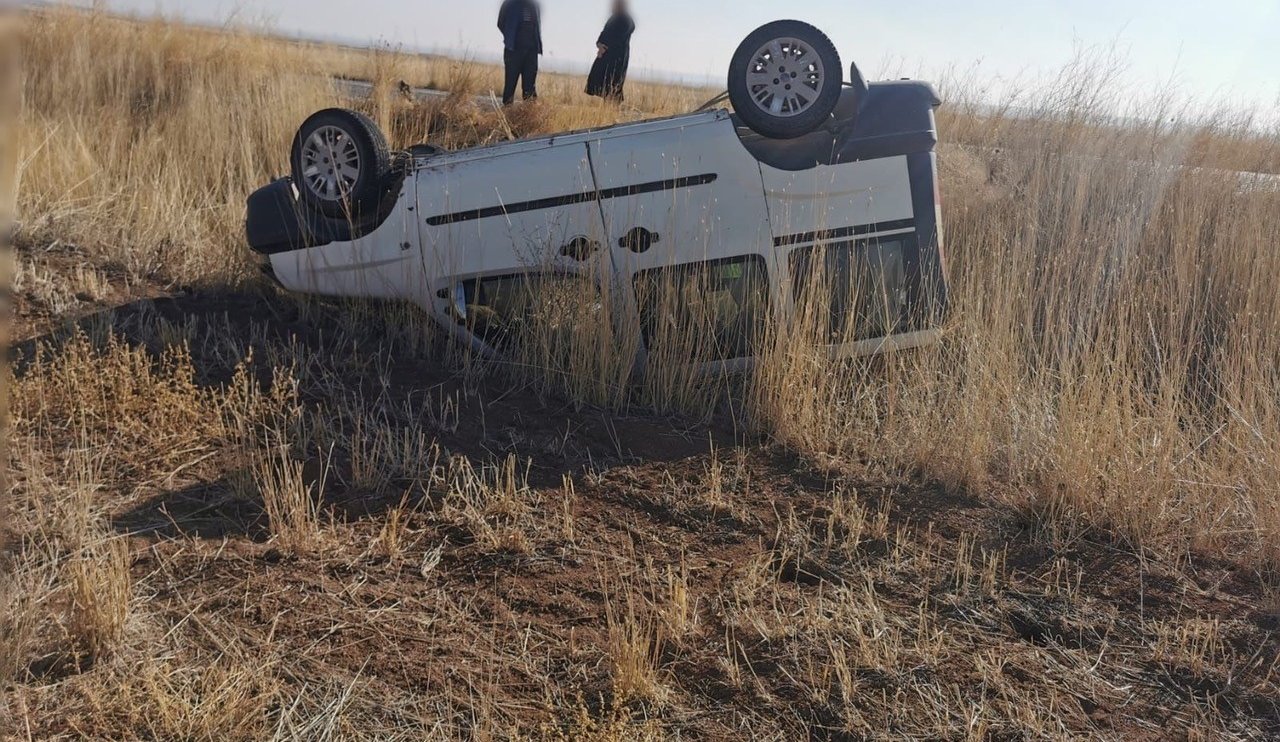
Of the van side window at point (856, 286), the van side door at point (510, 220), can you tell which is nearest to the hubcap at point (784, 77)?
the van side window at point (856, 286)

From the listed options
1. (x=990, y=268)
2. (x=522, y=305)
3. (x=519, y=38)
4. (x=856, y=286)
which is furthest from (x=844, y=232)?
(x=519, y=38)

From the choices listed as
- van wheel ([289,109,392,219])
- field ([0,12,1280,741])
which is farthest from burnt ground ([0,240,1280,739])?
van wheel ([289,109,392,219])

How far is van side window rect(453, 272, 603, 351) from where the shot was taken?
509 cm

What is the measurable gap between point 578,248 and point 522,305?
40cm

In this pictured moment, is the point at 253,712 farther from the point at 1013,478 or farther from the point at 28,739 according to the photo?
the point at 1013,478

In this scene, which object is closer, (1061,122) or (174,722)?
(174,722)

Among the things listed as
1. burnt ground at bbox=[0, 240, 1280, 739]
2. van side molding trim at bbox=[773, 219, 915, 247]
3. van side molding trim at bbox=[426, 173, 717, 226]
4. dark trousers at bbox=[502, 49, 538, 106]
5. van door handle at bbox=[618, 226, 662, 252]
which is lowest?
burnt ground at bbox=[0, 240, 1280, 739]

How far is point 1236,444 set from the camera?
4699 millimetres

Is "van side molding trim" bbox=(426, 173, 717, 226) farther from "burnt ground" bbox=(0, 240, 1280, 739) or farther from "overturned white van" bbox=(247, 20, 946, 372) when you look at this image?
"burnt ground" bbox=(0, 240, 1280, 739)

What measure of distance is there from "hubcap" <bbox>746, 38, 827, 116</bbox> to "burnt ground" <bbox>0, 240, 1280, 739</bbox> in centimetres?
173

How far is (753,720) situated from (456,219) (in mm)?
3107

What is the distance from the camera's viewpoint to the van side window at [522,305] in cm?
509

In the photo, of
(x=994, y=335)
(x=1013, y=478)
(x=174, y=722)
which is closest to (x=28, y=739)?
(x=174, y=722)

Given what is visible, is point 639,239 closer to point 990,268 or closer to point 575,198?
point 575,198
